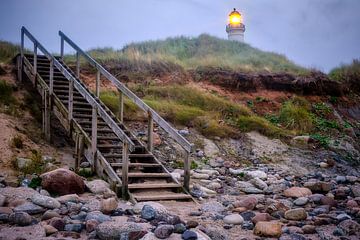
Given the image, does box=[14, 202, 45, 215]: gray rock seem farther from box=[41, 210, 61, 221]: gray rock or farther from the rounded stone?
the rounded stone

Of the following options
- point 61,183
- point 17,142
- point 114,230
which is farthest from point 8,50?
point 114,230

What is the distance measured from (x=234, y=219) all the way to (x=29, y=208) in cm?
295

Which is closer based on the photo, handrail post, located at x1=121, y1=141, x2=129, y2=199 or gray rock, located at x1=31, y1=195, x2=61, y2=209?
gray rock, located at x1=31, y1=195, x2=61, y2=209

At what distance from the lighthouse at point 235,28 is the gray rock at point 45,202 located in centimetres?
2165

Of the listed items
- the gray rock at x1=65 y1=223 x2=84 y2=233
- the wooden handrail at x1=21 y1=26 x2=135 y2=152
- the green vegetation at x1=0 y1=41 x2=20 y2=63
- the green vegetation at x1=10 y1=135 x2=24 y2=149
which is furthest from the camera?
the green vegetation at x1=0 y1=41 x2=20 y2=63

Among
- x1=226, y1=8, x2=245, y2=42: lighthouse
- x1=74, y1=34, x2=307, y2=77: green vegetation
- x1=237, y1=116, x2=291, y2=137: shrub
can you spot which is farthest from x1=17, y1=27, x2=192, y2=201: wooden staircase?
x1=226, y1=8, x2=245, y2=42: lighthouse

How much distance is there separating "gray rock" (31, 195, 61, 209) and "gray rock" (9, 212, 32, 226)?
0.64m

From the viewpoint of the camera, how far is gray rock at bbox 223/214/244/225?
18.3ft

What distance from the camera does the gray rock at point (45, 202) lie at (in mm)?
5473

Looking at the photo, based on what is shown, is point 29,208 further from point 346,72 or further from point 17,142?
point 346,72

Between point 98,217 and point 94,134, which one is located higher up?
point 94,134

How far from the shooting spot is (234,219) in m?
5.63

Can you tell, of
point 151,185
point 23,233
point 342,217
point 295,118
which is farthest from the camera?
point 295,118

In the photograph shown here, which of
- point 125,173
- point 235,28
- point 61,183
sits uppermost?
point 235,28
